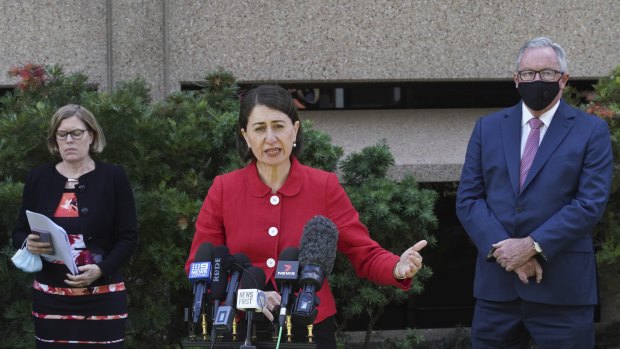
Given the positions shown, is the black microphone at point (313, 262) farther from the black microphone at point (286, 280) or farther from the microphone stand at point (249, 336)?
the microphone stand at point (249, 336)

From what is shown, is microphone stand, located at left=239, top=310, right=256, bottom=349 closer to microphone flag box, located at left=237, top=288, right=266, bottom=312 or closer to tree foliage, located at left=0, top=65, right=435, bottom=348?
microphone flag box, located at left=237, top=288, right=266, bottom=312

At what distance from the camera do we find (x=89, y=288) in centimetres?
545

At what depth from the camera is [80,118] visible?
5.57 metres

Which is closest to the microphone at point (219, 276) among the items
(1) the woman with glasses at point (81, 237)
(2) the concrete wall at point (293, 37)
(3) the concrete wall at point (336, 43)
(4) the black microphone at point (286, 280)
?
(4) the black microphone at point (286, 280)

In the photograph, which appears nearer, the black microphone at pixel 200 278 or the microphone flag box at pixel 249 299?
the microphone flag box at pixel 249 299

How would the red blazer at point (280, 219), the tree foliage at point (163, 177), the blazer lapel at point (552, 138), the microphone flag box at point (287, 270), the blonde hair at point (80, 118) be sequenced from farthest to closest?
the tree foliage at point (163, 177)
the blonde hair at point (80, 118)
the blazer lapel at point (552, 138)
the red blazer at point (280, 219)
the microphone flag box at point (287, 270)

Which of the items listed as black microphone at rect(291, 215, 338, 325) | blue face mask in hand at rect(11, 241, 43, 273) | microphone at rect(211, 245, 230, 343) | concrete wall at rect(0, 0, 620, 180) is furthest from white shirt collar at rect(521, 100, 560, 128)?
concrete wall at rect(0, 0, 620, 180)

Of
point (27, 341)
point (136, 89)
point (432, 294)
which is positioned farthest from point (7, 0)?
point (432, 294)

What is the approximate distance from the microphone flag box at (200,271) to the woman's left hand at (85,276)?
6.57 feet

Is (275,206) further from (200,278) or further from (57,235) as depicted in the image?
(57,235)

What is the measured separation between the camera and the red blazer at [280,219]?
157 inches

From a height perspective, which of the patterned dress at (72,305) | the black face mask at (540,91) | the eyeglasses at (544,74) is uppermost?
the eyeglasses at (544,74)

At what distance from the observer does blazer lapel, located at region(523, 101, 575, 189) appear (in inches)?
202

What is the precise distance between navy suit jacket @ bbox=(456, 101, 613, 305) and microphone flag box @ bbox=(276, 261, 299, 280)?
1928mm
